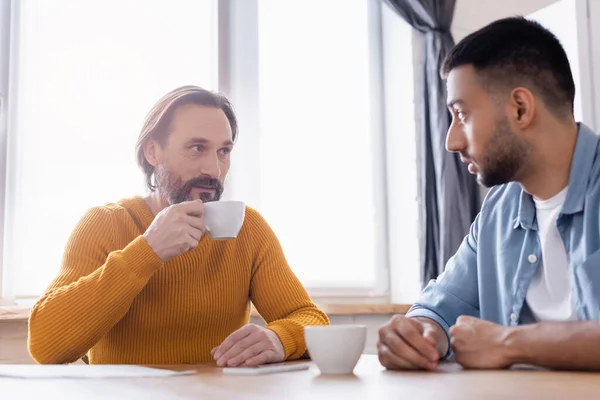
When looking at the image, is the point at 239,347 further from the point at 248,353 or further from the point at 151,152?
the point at 151,152

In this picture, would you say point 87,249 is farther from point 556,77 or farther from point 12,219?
point 556,77

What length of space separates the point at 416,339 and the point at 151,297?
748 mm

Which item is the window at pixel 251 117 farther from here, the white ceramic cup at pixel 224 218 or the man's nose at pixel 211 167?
the white ceramic cup at pixel 224 218

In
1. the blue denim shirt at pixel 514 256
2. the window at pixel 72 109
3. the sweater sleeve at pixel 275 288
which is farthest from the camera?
the window at pixel 72 109

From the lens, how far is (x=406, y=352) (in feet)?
3.50

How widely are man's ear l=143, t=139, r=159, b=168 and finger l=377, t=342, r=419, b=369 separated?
3.24 ft

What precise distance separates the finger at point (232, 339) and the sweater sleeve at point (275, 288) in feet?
0.82

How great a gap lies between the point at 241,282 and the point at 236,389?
3.00ft

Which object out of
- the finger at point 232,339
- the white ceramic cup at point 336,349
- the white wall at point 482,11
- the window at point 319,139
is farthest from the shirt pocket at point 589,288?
the white wall at point 482,11

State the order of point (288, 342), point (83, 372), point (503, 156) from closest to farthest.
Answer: point (83, 372) → point (288, 342) → point (503, 156)

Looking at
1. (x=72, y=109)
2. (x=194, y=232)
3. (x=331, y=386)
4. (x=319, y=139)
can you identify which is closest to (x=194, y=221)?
(x=194, y=232)

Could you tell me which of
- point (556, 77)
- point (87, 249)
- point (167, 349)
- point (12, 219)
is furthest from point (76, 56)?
point (556, 77)

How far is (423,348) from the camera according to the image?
1064mm

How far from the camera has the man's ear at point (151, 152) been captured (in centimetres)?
188
